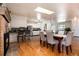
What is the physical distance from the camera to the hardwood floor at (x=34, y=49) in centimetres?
308

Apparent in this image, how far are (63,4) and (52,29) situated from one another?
0.68 m

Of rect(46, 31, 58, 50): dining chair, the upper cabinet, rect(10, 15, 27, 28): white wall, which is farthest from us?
rect(46, 31, 58, 50): dining chair

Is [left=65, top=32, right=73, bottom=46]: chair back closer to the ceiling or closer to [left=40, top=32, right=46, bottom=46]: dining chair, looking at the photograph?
the ceiling

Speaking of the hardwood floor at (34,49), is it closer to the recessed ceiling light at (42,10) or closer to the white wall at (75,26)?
the white wall at (75,26)

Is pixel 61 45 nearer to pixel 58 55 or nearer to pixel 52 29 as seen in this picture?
pixel 58 55

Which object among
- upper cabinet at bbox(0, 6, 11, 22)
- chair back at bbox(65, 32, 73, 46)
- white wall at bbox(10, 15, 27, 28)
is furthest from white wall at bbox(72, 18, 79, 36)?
upper cabinet at bbox(0, 6, 11, 22)

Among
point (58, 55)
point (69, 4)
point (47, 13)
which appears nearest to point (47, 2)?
point (47, 13)

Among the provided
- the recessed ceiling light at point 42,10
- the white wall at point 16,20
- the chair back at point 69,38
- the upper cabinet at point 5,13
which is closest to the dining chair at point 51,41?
the chair back at point 69,38

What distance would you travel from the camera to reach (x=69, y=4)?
9.96 ft

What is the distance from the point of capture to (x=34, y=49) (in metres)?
3.12

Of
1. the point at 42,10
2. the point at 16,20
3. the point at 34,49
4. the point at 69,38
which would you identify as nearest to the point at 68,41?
the point at 69,38

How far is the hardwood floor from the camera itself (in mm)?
3076

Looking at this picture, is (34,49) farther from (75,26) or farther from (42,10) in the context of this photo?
(75,26)

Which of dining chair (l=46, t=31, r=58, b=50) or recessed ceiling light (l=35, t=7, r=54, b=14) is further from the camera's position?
dining chair (l=46, t=31, r=58, b=50)
